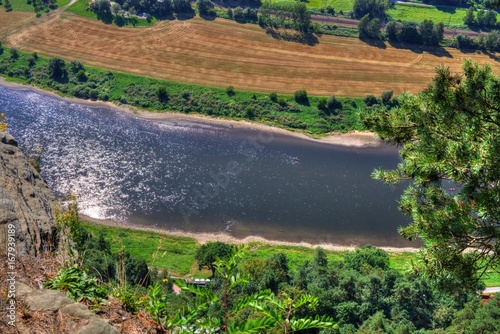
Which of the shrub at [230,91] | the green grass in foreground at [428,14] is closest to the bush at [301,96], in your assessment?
the shrub at [230,91]

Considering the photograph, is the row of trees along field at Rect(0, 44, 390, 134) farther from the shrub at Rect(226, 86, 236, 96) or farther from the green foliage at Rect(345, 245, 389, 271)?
the green foliage at Rect(345, 245, 389, 271)

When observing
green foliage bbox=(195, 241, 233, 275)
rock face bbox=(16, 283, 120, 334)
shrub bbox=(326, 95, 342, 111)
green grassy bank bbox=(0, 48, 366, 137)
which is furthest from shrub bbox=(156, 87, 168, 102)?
rock face bbox=(16, 283, 120, 334)

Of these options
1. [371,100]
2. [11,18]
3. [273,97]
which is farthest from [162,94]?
[11,18]

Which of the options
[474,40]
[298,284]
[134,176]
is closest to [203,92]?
[134,176]

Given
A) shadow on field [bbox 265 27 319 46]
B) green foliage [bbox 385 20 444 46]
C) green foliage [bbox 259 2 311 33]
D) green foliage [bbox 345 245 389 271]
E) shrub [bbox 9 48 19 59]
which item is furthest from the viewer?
green foliage [bbox 259 2 311 33]

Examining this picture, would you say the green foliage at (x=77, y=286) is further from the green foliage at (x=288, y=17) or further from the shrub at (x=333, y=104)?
the green foliage at (x=288, y=17)

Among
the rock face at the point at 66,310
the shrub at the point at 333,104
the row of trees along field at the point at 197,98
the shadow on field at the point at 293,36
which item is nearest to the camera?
the rock face at the point at 66,310
